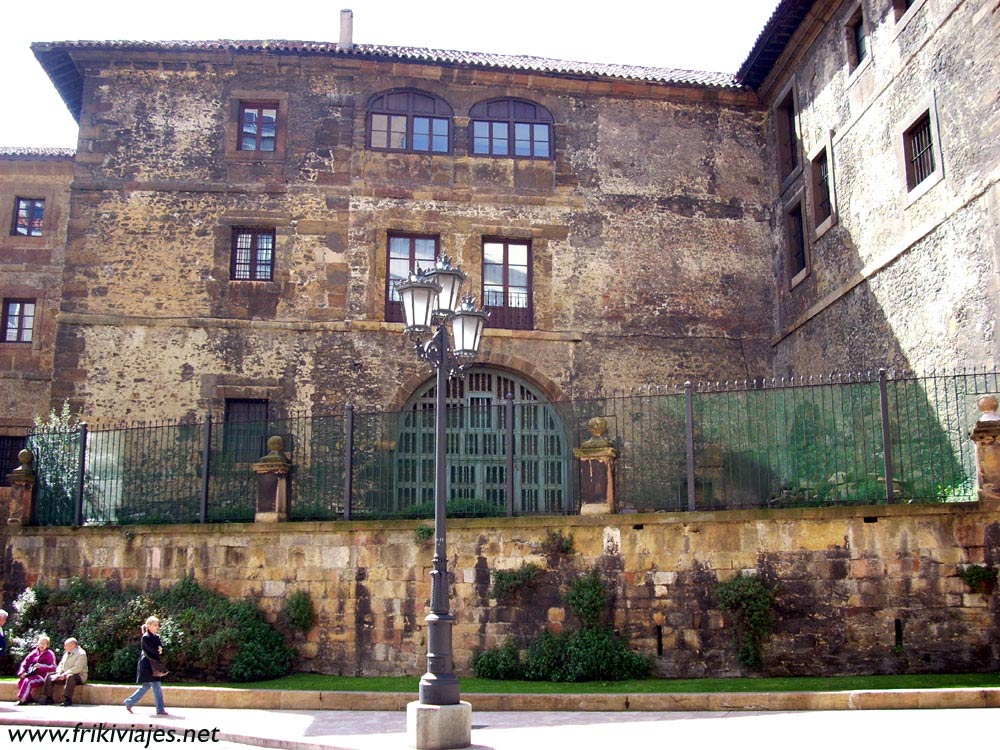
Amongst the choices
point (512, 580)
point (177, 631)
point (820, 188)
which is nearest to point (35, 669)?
point (177, 631)

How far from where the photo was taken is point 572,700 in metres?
10.8

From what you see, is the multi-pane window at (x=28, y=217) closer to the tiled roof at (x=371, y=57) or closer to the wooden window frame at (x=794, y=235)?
the tiled roof at (x=371, y=57)

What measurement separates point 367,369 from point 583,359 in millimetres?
4371

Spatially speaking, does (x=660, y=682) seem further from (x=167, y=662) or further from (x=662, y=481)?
(x=167, y=662)

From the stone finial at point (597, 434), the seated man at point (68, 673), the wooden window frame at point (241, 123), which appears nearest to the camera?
the seated man at point (68, 673)

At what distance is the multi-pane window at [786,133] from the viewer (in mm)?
21148

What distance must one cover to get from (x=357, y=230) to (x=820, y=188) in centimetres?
925

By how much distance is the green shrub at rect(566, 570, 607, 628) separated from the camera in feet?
41.8

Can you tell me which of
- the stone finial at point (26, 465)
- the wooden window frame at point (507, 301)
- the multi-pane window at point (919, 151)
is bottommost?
the stone finial at point (26, 465)

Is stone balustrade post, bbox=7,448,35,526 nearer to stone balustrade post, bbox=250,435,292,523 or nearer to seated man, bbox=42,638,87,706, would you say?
stone balustrade post, bbox=250,435,292,523

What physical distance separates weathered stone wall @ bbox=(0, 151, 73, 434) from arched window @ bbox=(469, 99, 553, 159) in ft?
37.6

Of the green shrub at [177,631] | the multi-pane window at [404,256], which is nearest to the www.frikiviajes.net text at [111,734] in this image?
the green shrub at [177,631]

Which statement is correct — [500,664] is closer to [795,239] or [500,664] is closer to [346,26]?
[795,239]

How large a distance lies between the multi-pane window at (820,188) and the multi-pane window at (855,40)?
177 cm
